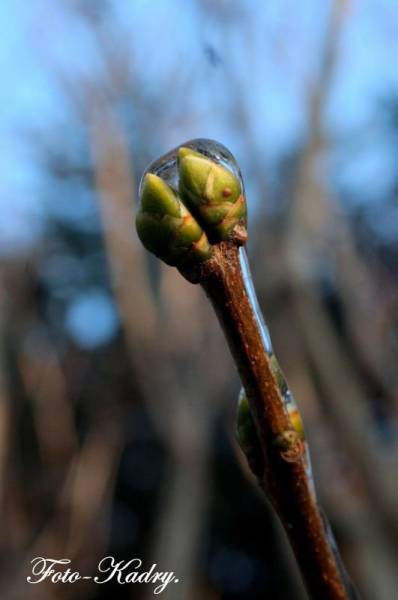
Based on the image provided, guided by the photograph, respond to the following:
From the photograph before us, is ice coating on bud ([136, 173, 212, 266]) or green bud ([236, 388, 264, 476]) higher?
ice coating on bud ([136, 173, 212, 266])

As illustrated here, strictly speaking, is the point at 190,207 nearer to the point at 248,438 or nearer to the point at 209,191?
the point at 209,191

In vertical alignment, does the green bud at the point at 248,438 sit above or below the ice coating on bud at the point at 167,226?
below

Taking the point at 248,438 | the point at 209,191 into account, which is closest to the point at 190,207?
the point at 209,191

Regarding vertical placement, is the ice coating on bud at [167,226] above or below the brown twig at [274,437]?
above

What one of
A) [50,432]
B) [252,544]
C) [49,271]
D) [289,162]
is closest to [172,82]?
[289,162]
